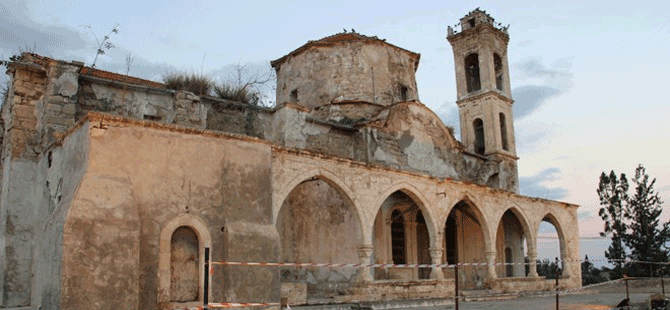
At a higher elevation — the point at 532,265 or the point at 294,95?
the point at 294,95

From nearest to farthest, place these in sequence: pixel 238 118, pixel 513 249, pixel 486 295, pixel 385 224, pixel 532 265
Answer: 1. pixel 486 295
2. pixel 238 118
3. pixel 385 224
4. pixel 532 265
5. pixel 513 249

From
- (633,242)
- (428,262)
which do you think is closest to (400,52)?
(428,262)

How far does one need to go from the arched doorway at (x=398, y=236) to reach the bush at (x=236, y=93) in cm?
556

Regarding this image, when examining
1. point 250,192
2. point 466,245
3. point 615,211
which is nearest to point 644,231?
point 615,211

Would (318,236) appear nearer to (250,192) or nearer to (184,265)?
(250,192)

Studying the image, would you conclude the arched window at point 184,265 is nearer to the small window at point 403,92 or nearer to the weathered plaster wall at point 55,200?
the weathered plaster wall at point 55,200

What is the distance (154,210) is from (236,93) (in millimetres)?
8614

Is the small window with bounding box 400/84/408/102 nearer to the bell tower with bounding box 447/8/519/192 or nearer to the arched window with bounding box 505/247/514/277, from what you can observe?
the bell tower with bounding box 447/8/519/192

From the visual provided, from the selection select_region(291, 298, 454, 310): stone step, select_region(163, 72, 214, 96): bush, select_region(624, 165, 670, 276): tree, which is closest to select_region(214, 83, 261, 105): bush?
select_region(163, 72, 214, 96): bush

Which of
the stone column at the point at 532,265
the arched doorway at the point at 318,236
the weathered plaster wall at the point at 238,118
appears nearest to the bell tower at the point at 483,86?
the stone column at the point at 532,265

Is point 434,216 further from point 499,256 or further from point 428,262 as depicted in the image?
point 499,256

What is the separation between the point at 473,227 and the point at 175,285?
12.7 metres

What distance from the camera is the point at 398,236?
1828 centimetres

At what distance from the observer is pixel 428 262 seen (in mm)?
19453
